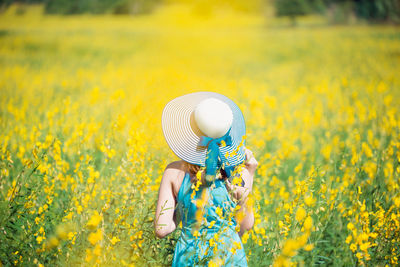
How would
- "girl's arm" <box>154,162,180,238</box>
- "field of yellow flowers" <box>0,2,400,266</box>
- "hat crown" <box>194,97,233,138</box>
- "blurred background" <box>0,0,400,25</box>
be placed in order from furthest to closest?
"blurred background" <box>0,0,400,25</box> < "field of yellow flowers" <box>0,2,400,266</box> < "girl's arm" <box>154,162,180,238</box> < "hat crown" <box>194,97,233,138</box>

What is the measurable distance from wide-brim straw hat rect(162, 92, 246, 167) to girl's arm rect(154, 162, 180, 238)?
17 centimetres

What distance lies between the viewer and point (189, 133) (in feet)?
4.97

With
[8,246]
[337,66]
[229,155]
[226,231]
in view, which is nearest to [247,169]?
[229,155]

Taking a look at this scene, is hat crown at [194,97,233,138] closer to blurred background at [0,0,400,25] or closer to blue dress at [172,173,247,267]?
blue dress at [172,173,247,267]

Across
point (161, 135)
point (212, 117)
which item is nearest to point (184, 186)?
point (212, 117)

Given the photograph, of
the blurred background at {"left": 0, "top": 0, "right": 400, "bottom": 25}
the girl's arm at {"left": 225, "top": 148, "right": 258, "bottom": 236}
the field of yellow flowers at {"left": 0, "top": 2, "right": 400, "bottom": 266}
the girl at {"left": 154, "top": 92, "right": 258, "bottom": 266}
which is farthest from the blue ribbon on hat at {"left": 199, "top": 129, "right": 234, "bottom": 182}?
the blurred background at {"left": 0, "top": 0, "right": 400, "bottom": 25}

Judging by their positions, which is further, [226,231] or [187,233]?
[187,233]

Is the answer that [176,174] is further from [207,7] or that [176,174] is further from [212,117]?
[207,7]

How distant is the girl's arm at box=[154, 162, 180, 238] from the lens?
160 centimetres

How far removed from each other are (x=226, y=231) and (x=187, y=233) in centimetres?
23

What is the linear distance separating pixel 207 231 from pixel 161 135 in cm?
151

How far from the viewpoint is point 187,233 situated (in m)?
1.69

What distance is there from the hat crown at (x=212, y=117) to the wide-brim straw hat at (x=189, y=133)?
0.09 metres

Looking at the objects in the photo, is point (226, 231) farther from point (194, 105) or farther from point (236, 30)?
point (236, 30)
